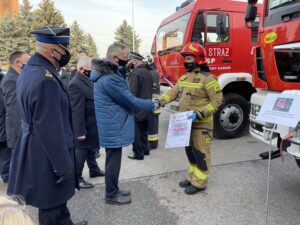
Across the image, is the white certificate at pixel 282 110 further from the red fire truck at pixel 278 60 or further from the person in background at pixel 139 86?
the person in background at pixel 139 86

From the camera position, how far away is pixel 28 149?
216cm

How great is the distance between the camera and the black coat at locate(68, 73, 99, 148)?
3654 mm

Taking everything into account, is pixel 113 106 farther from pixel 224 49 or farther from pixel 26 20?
pixel 26 20

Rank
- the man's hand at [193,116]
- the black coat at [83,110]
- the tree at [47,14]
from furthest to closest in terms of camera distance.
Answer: the tree at [47,14] → the black coat at [83,110] → the man's hand at [193,116]

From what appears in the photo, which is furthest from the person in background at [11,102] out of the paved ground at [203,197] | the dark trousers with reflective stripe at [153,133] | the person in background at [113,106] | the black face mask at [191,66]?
the dark trousers with reflective stripe at [153,133]

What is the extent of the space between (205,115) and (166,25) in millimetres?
4151

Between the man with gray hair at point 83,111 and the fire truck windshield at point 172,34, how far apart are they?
109 inches

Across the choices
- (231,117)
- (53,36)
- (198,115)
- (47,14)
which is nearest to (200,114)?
(198,115)

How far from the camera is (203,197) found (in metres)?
3.58

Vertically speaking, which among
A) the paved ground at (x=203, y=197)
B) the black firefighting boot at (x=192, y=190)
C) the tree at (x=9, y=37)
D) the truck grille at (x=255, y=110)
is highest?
the tree at (x=9, y=37)

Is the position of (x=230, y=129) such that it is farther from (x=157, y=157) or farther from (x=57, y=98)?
(x=57, y=98)

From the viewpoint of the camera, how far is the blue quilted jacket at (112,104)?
3168 millimetres

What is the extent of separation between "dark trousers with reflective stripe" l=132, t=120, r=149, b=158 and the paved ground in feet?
0.66

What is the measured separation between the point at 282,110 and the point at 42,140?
6.29 ft
